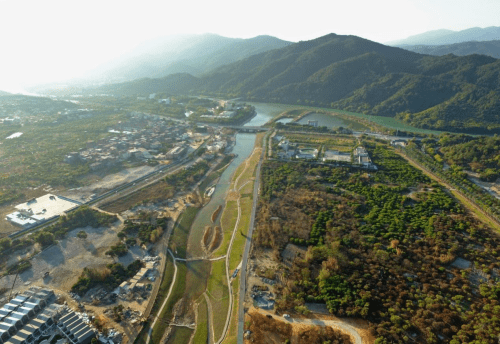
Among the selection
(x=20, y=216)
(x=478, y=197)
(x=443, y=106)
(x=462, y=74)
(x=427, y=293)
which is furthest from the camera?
(x=462, y=74)

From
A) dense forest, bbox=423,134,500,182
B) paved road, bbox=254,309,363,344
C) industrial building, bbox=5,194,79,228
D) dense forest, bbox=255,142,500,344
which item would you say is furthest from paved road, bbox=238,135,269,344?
dense forest, bbox=423,134,500,182

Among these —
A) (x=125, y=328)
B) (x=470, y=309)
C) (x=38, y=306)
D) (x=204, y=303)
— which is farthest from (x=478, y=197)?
(x=38, y=306)

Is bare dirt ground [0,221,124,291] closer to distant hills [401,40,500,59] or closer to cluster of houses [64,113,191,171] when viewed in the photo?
cluster of houses [64,113,191,171]

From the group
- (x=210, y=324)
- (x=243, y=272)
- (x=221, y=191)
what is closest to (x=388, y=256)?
(x=243, y=272)

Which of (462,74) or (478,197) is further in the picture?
(462,74)

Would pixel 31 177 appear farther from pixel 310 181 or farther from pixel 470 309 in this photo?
pixel 470 309

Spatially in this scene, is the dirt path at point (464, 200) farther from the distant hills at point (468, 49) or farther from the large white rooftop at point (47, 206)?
the distant hills at point (468, 49)
